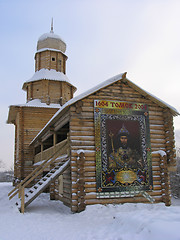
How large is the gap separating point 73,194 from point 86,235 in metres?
3.65

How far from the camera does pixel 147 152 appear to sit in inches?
506

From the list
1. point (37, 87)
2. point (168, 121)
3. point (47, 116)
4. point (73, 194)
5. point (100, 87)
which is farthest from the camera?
point (37, 87)

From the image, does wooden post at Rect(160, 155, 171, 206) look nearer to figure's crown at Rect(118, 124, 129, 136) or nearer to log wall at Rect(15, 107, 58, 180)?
figure's crown at Rect(118, 124, 129, 136)

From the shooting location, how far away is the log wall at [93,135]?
1148 centimetres

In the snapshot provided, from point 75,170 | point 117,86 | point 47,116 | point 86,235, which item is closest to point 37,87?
point 47,116

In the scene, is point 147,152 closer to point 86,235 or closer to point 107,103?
point 107,103

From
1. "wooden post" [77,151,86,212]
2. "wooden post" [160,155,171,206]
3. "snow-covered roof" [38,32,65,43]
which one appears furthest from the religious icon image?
"snow-covered roof" [38,32,65,43]

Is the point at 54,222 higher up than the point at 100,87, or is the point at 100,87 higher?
the point at 100,87

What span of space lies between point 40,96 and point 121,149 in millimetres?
14913

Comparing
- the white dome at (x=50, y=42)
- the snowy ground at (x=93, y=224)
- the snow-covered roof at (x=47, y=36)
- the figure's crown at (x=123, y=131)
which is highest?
the snow-covered roof at (x=47, y=36)

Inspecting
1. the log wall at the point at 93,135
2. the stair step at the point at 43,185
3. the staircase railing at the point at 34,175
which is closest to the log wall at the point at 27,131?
the staircase railing at the point at 34,175

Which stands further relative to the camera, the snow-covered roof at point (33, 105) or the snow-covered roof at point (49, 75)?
the snow-covered roof at point (49, 75)

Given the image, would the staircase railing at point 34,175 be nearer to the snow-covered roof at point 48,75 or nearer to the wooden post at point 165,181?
the wooden post at point 165,181

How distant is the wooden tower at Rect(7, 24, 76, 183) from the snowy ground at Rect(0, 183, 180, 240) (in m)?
11.8
